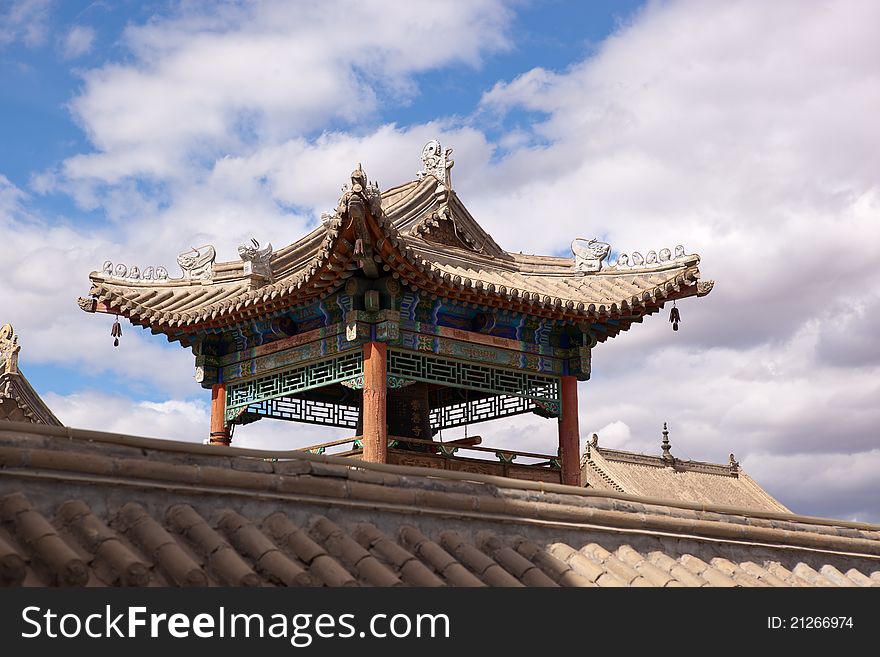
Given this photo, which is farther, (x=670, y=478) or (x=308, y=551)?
(x=670, y=478)

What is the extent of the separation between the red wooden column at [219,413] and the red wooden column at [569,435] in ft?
16.1

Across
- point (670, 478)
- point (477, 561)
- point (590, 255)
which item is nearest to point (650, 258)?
point (590, 255)

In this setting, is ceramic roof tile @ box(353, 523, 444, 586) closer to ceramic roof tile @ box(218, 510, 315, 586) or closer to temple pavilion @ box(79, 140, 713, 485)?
ceramic roof tile @ box(218, 510, 315, 586)

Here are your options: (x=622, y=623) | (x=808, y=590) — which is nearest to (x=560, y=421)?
(x=808, y=590)

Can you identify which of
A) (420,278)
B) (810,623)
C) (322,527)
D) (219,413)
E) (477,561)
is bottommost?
(810,623)

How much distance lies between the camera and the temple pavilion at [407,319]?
14484mm

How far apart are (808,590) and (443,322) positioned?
784 centimetres

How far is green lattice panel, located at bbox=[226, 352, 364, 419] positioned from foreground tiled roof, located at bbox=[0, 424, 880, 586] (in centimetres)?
632

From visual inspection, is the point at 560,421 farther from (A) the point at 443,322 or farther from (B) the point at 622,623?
(B) the point at 622,623

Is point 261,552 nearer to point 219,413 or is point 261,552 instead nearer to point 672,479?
point 219,413

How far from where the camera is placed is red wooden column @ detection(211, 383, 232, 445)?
16.4 meters

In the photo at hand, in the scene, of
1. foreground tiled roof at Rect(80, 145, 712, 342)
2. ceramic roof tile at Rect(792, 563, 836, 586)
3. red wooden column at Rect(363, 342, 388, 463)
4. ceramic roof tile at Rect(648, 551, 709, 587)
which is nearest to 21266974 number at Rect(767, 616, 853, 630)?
ceramic roof tile at Rect(648, 551, 709, 587)

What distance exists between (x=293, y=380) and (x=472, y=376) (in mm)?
2538

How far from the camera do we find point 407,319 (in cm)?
1485
